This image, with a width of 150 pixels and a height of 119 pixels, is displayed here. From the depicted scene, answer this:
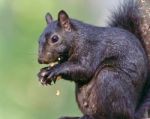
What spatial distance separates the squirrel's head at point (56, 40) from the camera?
333 inches

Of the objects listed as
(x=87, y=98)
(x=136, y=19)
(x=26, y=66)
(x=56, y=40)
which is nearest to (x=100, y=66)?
(x=87, y=98)

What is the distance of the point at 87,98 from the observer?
8695 millimetres

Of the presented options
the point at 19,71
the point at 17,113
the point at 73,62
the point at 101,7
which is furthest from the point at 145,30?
the point at 101,7

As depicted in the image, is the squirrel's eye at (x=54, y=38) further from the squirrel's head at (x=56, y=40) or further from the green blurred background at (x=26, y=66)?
the green blurred background at (x=26, y=66)

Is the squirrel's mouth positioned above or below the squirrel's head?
below

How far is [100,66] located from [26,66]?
6686 millimetres

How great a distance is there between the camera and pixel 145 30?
8.91 meters

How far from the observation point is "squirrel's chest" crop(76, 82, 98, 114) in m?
8.62

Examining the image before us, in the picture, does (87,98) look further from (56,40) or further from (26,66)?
(26,66)

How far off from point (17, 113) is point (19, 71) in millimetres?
1269

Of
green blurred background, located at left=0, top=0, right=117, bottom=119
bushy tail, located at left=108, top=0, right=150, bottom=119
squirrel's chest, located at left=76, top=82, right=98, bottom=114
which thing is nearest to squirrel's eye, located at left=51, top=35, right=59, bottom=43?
squirrel's chest, located at left=76, top=82, right=98, bottom=114

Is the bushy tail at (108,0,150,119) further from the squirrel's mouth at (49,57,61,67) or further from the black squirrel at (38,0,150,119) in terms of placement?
the squirrel's mouth at (49,57,61,67)

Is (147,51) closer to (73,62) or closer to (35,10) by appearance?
(73,62)

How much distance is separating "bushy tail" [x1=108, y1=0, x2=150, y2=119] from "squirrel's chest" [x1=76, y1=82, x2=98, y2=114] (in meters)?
0.63
